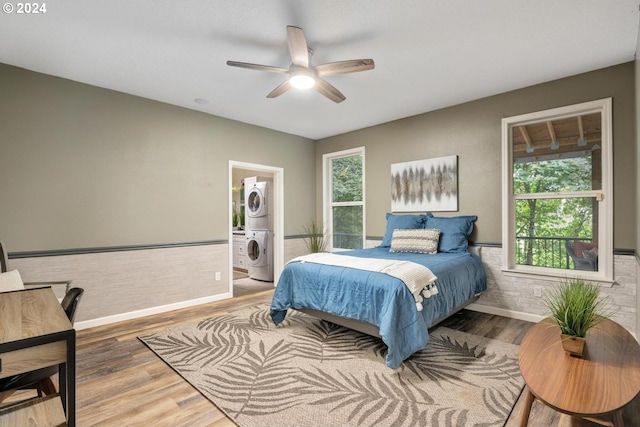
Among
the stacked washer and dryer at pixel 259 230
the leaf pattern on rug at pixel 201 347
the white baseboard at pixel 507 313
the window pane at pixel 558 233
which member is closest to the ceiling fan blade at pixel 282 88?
the leaf pattern on rug at pixel 201 347

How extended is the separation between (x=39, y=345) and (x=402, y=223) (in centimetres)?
375

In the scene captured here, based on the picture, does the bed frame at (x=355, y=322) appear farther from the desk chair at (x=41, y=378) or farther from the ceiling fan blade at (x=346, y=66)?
the ceiling fan blade at (x=346, y=66)

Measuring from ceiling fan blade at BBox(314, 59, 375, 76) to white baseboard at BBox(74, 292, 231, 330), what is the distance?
125 inches

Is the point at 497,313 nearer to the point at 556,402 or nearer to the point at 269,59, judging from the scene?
the point at 556,402

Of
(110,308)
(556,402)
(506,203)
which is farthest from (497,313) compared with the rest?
(110,308)

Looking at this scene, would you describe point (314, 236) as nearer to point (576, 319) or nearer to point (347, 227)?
point (347, 227)

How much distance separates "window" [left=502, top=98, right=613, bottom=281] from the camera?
301 centimetres

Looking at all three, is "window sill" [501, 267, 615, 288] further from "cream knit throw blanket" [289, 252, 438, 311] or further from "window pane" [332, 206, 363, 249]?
"window pane" [332, 206, 363, 249]

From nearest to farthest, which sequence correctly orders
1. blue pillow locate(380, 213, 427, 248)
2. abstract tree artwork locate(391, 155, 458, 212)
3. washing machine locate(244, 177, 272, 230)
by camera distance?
abstract tree artwork locate(391, 155, 458, 212)
blue pillow locate(380, 213, 427, 248)
washing machine locate(244, 177, 272, 230)

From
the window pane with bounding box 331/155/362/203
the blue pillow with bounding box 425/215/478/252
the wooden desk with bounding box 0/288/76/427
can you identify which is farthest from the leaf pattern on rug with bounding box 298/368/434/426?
the window pane with bounding box 331/155/362/203

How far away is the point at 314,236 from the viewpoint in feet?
17.9

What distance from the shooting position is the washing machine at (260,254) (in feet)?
18.0

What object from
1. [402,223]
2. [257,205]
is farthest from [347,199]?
[257,205]

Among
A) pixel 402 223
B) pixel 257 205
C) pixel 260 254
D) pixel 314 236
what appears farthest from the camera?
pixel 257 205
